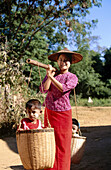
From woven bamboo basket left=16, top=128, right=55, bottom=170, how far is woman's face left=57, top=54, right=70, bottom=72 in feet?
2.81

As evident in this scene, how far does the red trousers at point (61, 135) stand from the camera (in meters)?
A: 2.84

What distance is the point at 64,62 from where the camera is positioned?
2.99m

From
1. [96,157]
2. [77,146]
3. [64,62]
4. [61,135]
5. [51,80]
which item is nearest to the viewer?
[51,80]

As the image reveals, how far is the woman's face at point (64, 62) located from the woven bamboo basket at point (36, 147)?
2.81 ft

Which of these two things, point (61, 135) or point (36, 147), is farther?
point (61, 135)

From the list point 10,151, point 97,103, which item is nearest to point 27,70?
point 97,103

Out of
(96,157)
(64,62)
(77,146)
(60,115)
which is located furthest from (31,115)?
(96,157)

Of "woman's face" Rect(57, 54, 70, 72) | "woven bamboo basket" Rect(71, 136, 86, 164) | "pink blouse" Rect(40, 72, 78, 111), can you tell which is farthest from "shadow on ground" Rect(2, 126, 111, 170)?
"woman's face" Rect(57, 54, 70, 72)

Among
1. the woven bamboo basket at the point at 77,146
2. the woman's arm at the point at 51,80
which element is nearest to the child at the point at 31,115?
the woman's arm at the point at 51,80

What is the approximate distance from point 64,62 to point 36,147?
1078 millimetres

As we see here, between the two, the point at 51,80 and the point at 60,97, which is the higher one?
the point at 51,80

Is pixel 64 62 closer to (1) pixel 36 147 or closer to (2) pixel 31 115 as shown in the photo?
(2) pixel 31 115

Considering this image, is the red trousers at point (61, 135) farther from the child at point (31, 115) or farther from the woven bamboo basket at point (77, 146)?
the woven bamboo basket at point (77, 146)

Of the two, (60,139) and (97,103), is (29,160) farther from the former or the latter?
(97,103)
